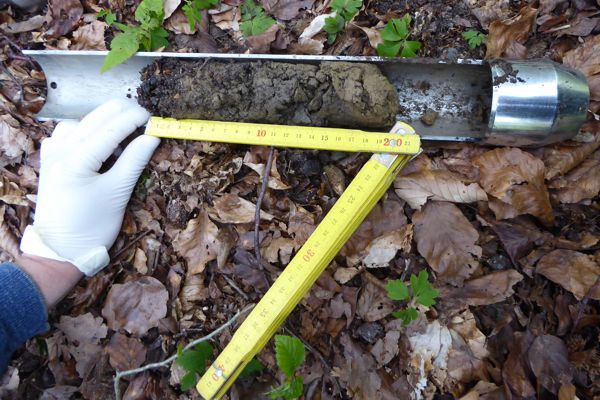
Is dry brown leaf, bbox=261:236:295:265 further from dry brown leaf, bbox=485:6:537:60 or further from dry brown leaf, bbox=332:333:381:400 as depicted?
dry brown leaf, bbox=485:6:537:60

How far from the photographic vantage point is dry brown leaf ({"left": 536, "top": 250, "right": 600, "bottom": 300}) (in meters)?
2.03

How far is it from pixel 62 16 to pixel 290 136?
6.42 ft

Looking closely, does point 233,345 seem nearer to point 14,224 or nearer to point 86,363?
point 86,363

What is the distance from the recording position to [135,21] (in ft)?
9.05

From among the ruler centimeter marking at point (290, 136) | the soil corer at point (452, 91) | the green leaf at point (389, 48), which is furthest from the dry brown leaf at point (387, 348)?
the green leaf at point (389, 48)

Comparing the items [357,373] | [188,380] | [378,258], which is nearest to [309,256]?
[378,258]

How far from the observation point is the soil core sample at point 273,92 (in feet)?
7.30

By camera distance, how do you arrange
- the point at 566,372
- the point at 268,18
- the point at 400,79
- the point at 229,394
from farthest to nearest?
the point at 268,18
the point at 400,79
the point at 229,394
the point at 566,372

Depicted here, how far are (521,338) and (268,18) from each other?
240cm

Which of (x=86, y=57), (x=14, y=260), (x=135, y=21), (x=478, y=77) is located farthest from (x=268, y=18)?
(x=14, y=260)

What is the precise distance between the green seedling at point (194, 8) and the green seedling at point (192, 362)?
1.97 metres

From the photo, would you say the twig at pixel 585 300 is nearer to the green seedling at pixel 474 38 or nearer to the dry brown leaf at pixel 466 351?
the dry brown leaf at pixel 466 351

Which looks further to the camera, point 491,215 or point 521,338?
point 491,215

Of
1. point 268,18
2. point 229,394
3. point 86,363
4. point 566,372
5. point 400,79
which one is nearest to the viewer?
point 566,372
